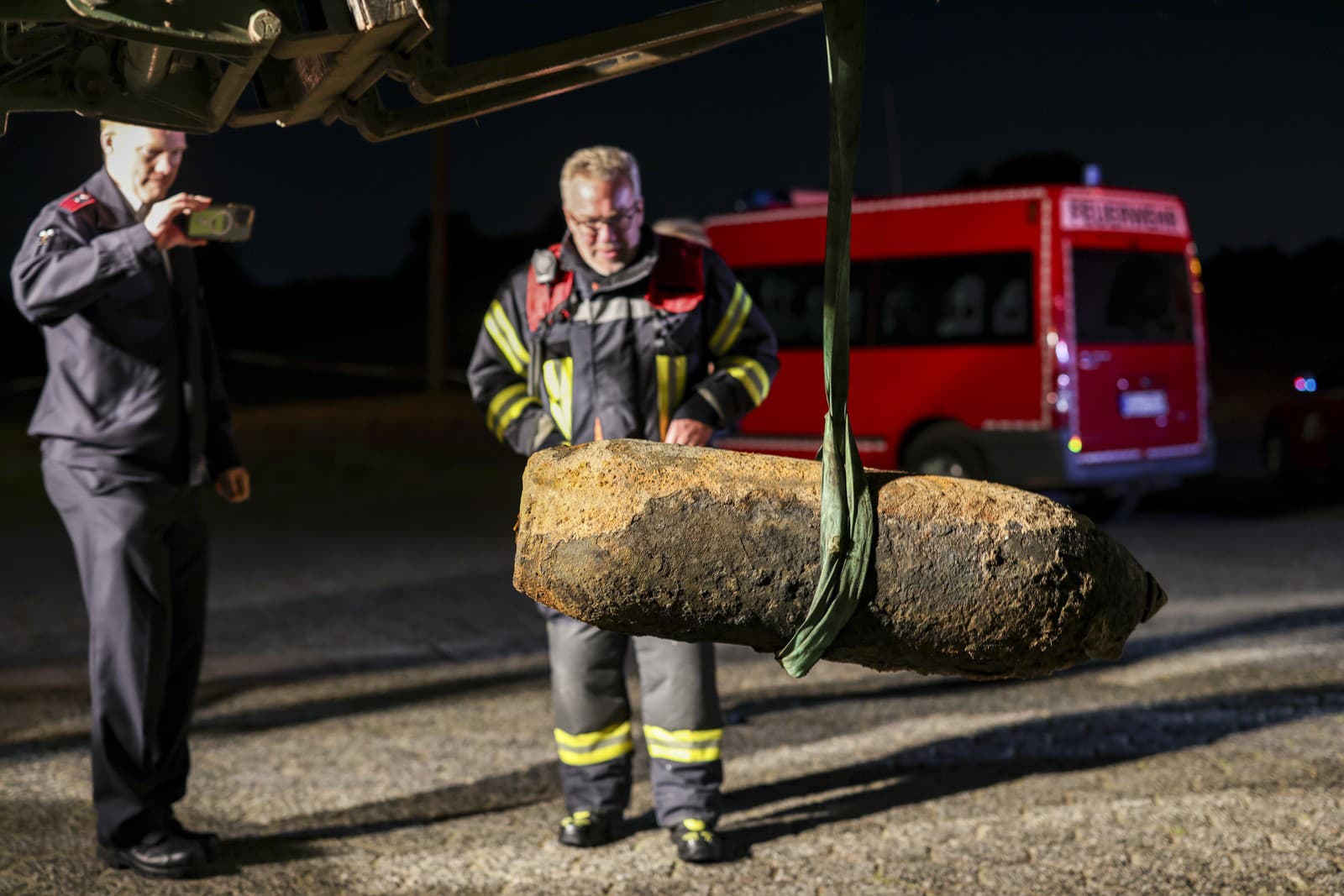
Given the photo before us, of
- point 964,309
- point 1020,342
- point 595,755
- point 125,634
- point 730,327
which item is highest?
point 730,327

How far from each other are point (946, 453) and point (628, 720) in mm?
7703

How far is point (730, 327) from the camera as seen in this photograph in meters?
4.72

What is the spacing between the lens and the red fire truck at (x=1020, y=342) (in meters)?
11.5

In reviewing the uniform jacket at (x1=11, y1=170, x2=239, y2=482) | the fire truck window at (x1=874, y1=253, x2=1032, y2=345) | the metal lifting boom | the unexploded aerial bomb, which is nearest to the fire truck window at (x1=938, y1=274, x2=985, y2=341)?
the fire truck window at (x1=874, y1=253, x2=1032, y2=345)

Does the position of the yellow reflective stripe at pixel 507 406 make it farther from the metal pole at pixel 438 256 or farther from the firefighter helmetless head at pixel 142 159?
the metal pole at pixel 438 256

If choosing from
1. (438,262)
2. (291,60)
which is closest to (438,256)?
(438,262)

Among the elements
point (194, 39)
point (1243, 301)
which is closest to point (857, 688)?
point (194, 39)

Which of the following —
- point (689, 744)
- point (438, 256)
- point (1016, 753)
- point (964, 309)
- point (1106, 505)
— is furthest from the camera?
point (438, 256)

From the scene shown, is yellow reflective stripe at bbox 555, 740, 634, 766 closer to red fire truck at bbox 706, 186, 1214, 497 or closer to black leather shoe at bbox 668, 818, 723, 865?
black leather shoe at bbox 668, 818, 723, 865

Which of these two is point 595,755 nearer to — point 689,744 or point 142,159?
point 689,744

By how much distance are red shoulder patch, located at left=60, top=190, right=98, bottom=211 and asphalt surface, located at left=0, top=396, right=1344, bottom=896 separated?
6.11ft

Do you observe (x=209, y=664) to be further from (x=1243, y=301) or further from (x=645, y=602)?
(x=1243, y=301)

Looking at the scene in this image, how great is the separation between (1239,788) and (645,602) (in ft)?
10.9

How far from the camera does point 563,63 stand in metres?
2.65
